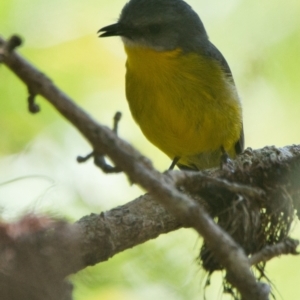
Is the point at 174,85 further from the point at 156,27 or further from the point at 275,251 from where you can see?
the point at 275,251

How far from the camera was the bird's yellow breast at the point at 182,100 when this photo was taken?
185 inches

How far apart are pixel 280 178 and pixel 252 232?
20.6 inches

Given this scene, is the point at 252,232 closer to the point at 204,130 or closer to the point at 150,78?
the point at 204,130

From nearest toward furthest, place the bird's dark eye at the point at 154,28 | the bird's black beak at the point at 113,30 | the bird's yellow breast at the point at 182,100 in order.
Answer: the bird's yellow breast at the point at 182,100 → the bird's black beak at the point at 113,30 → the bird's dark eye at the point at 154,28

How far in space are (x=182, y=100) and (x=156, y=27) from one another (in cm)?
78

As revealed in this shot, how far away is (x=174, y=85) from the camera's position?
4.71 meters

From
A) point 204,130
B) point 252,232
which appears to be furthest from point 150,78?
point 252,232

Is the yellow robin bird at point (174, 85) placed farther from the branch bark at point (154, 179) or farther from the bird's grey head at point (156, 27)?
the branch bark at point (154, 179)

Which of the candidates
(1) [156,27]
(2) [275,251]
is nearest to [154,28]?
(1) [156,27]

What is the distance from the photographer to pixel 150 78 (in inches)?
189

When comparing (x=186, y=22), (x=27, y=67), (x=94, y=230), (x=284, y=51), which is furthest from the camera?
(x=284, y=51)

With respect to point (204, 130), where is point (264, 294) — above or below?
below

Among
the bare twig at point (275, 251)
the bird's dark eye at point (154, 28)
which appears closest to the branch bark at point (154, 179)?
the bare twig at point (275, 251)

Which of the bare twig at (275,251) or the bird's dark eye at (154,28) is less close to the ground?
the bird's dark eye at (154,28)
